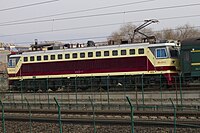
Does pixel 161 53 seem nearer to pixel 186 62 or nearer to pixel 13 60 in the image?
pixel 186 62

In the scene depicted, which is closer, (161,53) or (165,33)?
(161,53)

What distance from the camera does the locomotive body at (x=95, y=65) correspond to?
32375mm

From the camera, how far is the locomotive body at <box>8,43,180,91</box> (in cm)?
3238

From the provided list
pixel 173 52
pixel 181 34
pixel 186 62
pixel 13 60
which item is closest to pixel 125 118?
pixel 186 62

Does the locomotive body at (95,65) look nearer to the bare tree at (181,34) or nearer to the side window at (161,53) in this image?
the side window at (161,53)

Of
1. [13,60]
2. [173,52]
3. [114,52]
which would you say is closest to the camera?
[173,52]

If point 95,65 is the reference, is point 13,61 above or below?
above

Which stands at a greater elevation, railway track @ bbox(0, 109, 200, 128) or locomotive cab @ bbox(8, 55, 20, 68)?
locomotive cab @ bbox(8, 55, 20, 68)

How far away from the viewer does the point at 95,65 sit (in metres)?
35.0

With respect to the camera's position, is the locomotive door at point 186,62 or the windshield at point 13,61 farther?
the windshield at point 13,61

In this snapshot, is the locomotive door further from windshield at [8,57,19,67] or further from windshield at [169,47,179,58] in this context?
windshield at [8,57,19,67]

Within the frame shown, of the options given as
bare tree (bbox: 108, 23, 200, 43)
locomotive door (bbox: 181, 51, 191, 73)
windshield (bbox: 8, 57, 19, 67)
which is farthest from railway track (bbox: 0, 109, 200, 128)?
bare tree (bbox: 108, 23, 200, 43)

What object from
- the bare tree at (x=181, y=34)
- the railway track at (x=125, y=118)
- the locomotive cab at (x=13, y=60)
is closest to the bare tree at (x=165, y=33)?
the bare tree at (x=181, y=34)

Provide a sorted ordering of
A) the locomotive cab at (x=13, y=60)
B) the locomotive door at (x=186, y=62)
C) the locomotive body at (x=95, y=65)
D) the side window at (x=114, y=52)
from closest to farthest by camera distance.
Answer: the locomotive door at (x=186, y=62)
the locomotive body at (x=95, y=65)
the side window at (x=114, y=52)
the locomotive cab at (x=13, y=60)
